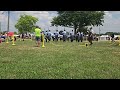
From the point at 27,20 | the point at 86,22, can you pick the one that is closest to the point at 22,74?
the point at 86,22

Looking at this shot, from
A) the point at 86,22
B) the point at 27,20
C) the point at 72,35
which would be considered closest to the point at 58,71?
the point at 72,35

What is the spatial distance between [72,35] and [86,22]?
23.2 m

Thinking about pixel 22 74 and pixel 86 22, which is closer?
pixel 22 74
